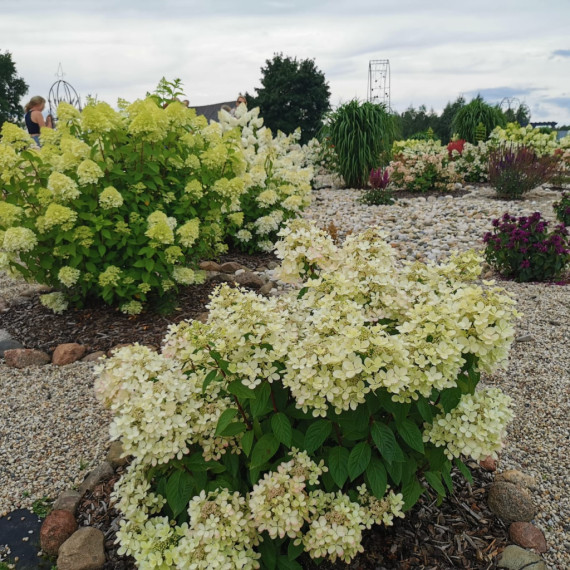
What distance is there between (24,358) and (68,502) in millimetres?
1614

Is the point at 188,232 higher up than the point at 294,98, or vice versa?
the point at 294,98

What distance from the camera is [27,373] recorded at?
3475mm

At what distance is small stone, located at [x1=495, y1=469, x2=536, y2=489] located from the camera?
236cm

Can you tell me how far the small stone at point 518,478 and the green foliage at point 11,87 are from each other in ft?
114

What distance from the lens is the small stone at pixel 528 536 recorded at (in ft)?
6.71

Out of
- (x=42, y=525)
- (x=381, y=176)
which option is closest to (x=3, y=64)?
(x=381, y=176)

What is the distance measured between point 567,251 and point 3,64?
116ft

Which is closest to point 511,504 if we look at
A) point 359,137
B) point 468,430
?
point 468,430

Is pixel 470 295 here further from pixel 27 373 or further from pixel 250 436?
pixel 27 373

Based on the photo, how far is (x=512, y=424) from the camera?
2.84 metres

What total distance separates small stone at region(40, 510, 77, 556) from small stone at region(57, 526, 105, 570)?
76 millimetres

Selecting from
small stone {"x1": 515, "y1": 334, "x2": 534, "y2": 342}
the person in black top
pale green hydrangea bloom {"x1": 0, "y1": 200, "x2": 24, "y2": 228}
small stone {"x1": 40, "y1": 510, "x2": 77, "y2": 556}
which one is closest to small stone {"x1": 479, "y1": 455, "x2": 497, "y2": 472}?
small stone {"x1": 515, "y1": 334, "x2": 534, "y2": 342}

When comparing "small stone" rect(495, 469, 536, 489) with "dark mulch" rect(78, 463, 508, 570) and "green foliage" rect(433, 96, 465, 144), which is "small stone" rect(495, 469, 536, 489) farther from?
"green foliage" rect(433, 96, 465, 144)

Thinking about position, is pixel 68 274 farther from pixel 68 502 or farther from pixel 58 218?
pixel 68 502
